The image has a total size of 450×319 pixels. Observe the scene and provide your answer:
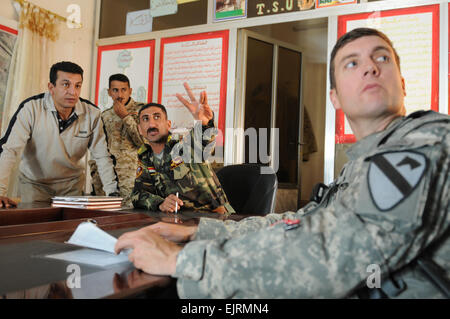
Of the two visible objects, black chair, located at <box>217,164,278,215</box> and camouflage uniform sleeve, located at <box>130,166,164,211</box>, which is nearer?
camouflage uniform sleeve, located at <box>130,166,164,211</box>

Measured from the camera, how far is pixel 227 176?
2359 millimetres

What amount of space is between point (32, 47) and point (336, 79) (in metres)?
3.31

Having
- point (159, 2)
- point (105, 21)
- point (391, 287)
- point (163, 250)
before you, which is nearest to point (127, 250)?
point (163, 250)

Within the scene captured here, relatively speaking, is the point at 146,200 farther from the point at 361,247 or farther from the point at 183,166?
the point at 361,247

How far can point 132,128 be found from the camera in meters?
3.73

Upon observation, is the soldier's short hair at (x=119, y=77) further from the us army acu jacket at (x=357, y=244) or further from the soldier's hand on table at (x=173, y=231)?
the us army acu jacket at (x=357, y=244)

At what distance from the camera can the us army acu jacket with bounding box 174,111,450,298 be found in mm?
604

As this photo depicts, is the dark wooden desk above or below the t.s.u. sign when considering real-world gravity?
below

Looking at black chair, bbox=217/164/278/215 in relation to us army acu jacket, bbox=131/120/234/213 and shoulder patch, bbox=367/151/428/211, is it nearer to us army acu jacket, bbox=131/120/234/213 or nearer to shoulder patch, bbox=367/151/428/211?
us army acu jacket, bbox=131/120/234/213

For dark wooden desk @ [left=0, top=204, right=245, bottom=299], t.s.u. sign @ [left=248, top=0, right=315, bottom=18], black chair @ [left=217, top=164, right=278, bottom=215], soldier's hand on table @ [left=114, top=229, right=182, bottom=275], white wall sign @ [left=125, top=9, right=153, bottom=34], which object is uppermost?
white wall sign @ [left=125, top=9, right=153, bottom=34]

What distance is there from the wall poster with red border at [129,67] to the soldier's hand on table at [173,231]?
10.5ft

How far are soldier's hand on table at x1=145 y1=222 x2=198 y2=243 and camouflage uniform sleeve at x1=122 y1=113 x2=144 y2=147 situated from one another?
2838mm

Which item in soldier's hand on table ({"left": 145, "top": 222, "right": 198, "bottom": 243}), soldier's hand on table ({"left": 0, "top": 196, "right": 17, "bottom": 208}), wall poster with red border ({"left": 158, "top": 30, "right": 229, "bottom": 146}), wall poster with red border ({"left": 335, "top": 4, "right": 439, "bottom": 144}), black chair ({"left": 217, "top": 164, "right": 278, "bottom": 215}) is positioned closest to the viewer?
soldier's hand on table ({"left": 145, "top": 222, "right": 198, "bottom": 243})

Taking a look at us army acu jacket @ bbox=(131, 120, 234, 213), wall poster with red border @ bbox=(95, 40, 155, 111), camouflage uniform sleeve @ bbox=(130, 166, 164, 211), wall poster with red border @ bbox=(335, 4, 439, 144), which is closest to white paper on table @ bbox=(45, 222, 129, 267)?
camouflage uniform sleeve @ bbox=(130, 166, 164, 211)
